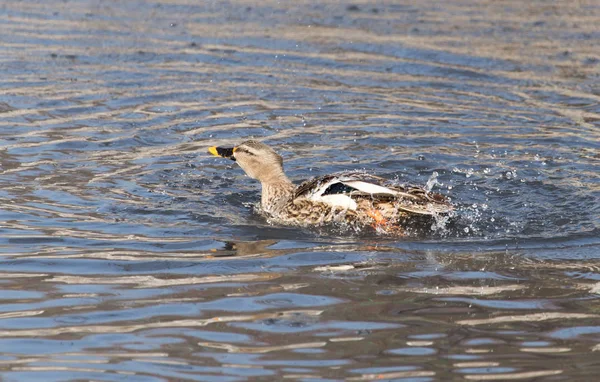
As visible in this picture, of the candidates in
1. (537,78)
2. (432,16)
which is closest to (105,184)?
(537,78)

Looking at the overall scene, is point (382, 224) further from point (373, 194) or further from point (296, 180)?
point (296, 180)

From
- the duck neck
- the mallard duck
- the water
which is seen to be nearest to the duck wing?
the mallard duck

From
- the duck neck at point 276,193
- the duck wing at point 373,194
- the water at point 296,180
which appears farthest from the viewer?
the duck neck at point 276,193

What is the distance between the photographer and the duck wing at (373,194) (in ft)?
26.9

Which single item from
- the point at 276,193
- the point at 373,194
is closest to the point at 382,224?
the point at 373,194

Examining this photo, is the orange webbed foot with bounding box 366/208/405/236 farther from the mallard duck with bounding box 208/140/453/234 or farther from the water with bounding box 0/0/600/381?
the water with bounding box 0/0/600/381

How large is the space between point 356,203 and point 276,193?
1025 mm

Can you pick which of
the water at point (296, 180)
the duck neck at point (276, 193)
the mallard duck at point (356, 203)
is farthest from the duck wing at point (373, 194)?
the duck neck at point (276, 193)

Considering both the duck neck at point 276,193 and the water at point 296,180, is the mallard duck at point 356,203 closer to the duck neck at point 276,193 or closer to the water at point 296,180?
the duck neck at point 276,193

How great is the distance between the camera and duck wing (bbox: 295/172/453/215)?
8203 millimetres

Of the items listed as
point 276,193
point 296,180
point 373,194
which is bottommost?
point 296,180

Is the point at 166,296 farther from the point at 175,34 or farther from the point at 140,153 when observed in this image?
the point at 175,34

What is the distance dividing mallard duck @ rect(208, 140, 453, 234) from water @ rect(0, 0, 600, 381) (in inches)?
9.4

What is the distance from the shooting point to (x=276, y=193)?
9172 mm
